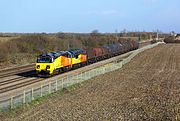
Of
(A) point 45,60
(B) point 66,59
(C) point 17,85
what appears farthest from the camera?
(B) point 66,59

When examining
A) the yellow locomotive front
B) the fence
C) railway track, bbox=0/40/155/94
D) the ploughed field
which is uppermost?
the yellow locomotive front

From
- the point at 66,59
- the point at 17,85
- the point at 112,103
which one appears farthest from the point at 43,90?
the point at 66,59

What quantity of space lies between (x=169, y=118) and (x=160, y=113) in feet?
7.44

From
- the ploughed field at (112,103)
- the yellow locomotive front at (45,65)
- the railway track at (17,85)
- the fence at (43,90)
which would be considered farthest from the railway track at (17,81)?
the ploughed field at (112,103)

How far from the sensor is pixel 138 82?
4278 cm

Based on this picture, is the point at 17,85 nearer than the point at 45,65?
Yes

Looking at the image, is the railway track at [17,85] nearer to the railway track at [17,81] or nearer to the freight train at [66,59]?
the railway track at [17,81]

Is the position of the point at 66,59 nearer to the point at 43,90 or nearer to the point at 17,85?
the point at 17,85

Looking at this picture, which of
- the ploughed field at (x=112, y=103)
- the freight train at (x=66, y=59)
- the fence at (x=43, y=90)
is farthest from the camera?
the freight train at (x=66, y=59)

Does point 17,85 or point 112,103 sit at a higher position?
point 112,103

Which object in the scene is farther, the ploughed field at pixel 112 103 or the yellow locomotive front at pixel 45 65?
the yellow locomotive front at pixel 45 65

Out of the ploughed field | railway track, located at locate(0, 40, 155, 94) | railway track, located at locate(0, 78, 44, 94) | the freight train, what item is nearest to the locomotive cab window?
the freight train

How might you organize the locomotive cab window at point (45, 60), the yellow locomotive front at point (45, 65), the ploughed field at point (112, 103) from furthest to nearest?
the locomotive cab window at point (45, 60) < the yellow locomotive front at point (45, 65) < the ploughed field at point (112, 103)

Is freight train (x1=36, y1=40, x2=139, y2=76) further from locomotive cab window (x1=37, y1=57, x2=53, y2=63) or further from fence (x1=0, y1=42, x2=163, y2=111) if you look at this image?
fence (x1=0, y1=42, x2=163, y2=111)
